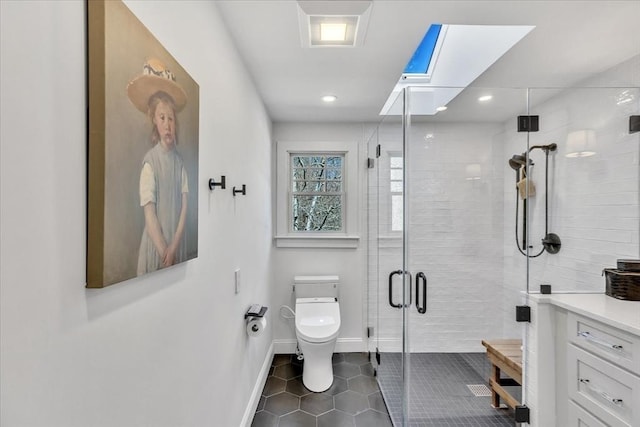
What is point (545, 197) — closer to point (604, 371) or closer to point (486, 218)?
point (486, 218)

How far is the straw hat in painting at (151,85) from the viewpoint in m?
0.77

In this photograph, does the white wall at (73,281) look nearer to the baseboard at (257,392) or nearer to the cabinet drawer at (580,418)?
the baseboard at (257,392)

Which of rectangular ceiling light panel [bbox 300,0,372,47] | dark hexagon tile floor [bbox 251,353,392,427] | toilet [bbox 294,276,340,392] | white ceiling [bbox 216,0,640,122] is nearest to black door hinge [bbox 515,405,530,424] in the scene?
dark hexagon tile floor [bbox 251,353,392,427]

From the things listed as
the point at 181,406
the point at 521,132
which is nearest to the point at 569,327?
the point at 521,132

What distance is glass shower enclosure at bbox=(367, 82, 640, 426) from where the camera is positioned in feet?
6.43

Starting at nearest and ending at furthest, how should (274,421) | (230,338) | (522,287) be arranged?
(230,338) → (522,287) → (274,421)

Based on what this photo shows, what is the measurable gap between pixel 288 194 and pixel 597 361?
2653 mm

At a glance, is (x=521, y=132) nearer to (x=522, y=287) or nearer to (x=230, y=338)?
(x=522, y=287)

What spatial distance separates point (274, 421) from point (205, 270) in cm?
150

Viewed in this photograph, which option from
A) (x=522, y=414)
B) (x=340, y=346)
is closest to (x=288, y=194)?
(x=340, y=346)

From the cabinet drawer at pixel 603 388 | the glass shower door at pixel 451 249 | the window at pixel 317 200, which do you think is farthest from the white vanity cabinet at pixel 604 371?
the window at pixel 317 200

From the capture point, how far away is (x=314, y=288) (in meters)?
3.15

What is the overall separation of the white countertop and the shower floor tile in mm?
666

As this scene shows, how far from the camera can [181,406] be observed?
3.68ft
